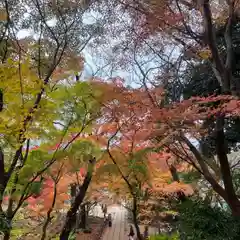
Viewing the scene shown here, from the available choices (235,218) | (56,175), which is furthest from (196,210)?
(56,175)

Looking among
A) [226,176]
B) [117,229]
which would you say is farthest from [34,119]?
[117,229]

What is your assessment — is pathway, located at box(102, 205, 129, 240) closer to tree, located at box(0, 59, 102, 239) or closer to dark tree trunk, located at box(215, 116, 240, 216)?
dark tree trunk, located at box(215, 116, 240, 216)

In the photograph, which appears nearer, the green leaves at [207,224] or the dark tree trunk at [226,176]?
the green leaves at [207,224]

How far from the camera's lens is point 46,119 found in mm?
3438

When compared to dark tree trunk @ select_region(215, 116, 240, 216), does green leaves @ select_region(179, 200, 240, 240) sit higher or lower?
lower

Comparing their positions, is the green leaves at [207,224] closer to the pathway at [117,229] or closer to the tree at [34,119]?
the tree at [34,119]

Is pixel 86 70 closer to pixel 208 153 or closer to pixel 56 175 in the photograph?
pixel 56 175

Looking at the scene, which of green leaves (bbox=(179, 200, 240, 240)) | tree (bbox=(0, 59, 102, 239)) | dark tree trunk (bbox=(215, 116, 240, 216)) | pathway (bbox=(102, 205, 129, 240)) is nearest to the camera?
tree (bbox=(0, 59, 102, 239))

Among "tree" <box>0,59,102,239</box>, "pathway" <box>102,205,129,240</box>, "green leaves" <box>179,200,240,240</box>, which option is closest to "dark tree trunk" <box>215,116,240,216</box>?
"green leaves" <box>179,200,240,240</box>

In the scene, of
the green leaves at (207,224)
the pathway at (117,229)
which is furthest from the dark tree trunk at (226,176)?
the pathway at (117,229)

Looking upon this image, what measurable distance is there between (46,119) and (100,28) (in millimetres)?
2048

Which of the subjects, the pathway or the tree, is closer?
the tree

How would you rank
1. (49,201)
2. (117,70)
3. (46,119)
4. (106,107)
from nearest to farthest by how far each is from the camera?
(46,119) → (106,107) → (49,201) → (117,70)

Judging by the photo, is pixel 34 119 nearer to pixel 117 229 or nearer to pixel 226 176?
pixel 226 176
